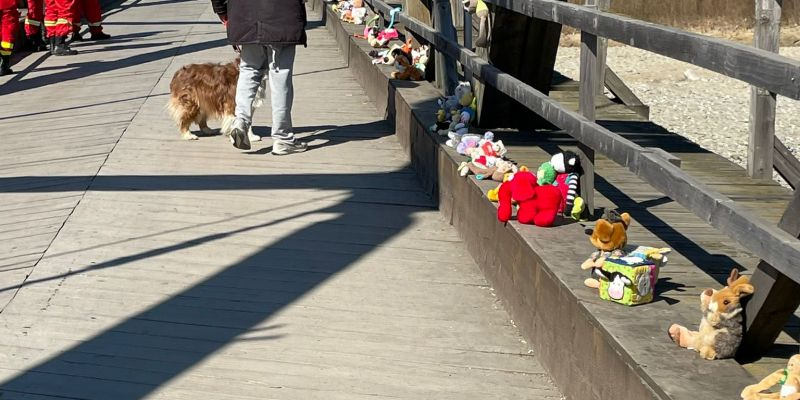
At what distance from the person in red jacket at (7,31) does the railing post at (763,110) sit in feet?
31.0

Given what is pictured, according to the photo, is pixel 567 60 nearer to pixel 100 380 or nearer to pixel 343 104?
pixel 343 104

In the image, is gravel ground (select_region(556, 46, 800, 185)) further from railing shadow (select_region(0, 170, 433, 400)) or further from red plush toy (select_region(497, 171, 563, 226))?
red plush toy (select_region(497, 171, 563, 226))

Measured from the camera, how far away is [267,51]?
364 inches

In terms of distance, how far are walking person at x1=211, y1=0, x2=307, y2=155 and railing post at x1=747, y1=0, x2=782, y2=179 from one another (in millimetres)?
3438

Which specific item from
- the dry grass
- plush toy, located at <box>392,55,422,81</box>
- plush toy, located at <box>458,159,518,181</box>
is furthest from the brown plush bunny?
the dry grass

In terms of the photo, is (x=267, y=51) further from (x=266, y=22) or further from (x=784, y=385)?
(x=784, y=385)

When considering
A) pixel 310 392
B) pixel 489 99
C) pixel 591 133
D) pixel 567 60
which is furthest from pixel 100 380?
pixel 567 60

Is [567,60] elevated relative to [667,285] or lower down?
lower down

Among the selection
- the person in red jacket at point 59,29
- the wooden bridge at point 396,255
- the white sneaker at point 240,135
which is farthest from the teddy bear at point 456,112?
the person in red jacket at point 59,29

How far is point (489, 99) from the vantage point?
25.0 feet

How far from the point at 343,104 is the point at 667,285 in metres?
7.48

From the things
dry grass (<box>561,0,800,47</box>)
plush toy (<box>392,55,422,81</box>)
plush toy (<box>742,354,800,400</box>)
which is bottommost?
dry grass (<box>561,0,800,47</box>)

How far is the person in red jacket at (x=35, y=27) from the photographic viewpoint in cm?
1645

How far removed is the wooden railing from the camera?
3.22 meters
